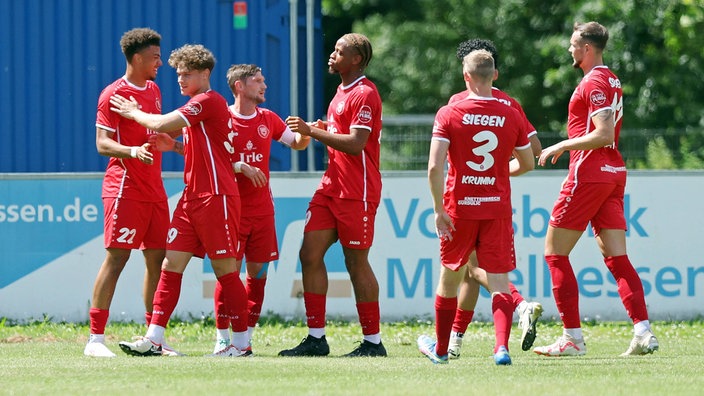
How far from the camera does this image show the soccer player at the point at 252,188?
386 inches

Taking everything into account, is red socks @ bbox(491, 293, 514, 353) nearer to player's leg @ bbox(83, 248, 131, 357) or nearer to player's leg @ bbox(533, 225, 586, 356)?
player's leg @ bbox(533, 225, 586, 356)

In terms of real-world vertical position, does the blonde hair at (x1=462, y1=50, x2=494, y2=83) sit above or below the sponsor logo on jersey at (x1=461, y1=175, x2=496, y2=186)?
above

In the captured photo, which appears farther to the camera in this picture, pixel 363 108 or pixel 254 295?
pixel 254 295

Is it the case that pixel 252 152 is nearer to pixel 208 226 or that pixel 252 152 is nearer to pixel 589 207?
pixel 208 226

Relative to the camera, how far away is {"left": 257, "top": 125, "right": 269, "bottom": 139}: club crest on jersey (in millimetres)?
9906

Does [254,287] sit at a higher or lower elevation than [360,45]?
lower

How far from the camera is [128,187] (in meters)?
9.70

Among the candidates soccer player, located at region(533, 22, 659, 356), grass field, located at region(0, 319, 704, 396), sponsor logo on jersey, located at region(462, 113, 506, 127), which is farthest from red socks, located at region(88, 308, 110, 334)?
soccer player, located at region(533, 22, 659, 356)

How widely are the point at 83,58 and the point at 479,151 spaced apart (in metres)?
7.05

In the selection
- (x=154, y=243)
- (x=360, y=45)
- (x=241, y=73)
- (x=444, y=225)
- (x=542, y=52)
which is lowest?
(x=154, y=243)

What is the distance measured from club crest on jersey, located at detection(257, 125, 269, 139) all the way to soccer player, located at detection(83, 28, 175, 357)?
73 centimetres

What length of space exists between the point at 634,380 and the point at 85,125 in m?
8.07

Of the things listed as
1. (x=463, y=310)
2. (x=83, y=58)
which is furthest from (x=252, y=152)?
(x=83, y=58)

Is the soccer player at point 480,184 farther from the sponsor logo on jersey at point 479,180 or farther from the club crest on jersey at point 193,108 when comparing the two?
the club crest on jersey at point 193,108
